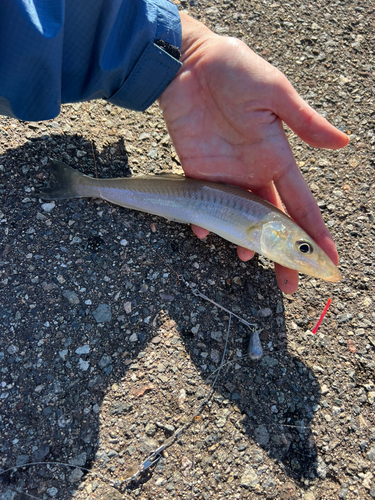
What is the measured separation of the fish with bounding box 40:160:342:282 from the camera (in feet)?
8.87

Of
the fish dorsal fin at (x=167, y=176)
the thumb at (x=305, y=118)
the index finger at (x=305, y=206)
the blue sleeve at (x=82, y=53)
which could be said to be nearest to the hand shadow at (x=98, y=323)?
the fish dorsal fin at (x=167, y=176)

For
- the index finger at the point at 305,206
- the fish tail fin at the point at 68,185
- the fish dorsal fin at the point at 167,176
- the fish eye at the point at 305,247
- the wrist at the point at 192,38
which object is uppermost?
the wrist at the point at 192,38

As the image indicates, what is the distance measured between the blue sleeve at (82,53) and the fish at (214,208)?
593 mm

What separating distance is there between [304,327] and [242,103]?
1775 mm

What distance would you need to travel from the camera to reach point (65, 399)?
2.41 meters

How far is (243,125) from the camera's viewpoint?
9.55 feet

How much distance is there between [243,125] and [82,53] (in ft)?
4.20

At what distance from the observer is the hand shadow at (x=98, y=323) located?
2.36 metres

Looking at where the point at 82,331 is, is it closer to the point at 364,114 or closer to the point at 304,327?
the point at 304,327

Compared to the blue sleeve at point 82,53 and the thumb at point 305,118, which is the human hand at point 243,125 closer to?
the thumb at point 305,118

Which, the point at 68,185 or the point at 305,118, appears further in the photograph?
the point at 68,185

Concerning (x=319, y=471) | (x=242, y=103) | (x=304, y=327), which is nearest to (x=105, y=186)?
(x=242, y=103)

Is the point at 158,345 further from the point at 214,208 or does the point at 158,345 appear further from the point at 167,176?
the point at 167,176

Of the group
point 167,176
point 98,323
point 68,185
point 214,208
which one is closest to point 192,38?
point 167,176
